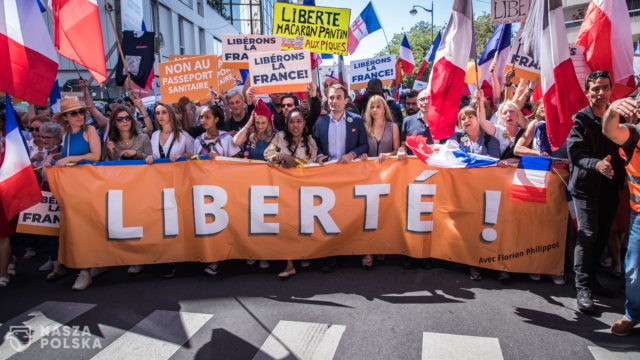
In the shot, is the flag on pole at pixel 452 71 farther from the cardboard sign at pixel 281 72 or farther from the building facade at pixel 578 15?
the building facade at pixel 578 15

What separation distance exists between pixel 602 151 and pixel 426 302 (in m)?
2.09

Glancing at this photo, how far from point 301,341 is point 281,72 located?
3497 millimetres

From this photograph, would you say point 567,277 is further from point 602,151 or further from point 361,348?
point 361,348

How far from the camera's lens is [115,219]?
4.90 meters

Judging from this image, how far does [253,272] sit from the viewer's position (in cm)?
505

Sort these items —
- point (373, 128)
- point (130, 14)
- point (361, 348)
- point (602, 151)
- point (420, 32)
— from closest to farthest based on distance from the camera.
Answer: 1. point (361, 348)
2. point (602, 151)
3. point (373, 128)
4. point (130, 14)
5. point (420, 32)

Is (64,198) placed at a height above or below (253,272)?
above

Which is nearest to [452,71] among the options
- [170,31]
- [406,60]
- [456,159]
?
[456,159]

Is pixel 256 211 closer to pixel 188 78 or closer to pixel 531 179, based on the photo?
pixel 188 78

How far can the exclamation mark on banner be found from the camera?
4.66 metres

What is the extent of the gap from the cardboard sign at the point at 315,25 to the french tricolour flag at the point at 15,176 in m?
4.90

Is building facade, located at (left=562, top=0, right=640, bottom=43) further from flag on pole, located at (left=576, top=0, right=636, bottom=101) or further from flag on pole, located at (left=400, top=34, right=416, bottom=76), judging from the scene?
flag on pole, located at (left=576, top=0, right=636, bottom=101)

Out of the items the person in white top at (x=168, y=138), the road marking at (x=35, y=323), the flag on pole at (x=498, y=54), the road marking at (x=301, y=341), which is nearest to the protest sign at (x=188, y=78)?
the person in white top at (x=168, y=138)

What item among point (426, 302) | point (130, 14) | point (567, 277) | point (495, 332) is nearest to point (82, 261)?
point (426, 302)
